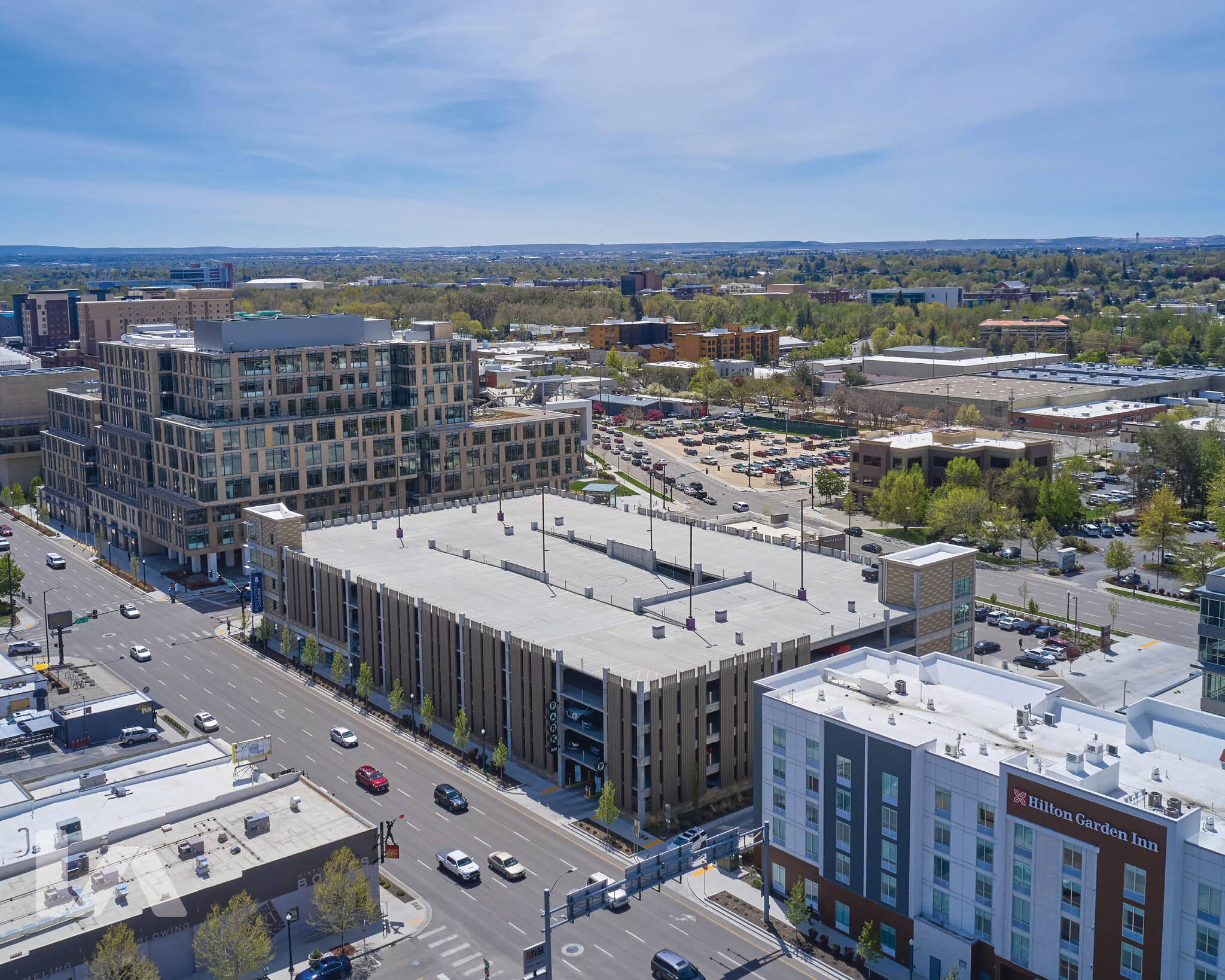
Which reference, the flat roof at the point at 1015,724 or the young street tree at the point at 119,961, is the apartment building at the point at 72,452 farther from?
the flat roof at the point at 1015,724

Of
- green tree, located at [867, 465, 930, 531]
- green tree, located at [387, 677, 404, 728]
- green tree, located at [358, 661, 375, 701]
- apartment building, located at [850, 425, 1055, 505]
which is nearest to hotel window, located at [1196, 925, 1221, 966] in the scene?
green tree, located at [387, 677, 404, 728]

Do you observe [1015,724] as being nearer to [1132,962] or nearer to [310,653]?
[1132,962]

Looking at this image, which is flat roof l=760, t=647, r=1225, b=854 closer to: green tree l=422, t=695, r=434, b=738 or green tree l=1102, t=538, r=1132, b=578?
green tree l=422, t=695, r=434, b=738

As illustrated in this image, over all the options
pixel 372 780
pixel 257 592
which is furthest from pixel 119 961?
pixel 257 592

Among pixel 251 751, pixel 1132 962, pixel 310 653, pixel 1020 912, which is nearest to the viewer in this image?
pixel 1132 962

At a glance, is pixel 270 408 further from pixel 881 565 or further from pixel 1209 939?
pixel 1209 939

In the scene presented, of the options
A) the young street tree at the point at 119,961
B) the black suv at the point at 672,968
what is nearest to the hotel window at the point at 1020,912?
the black suv at the point at 672,968
